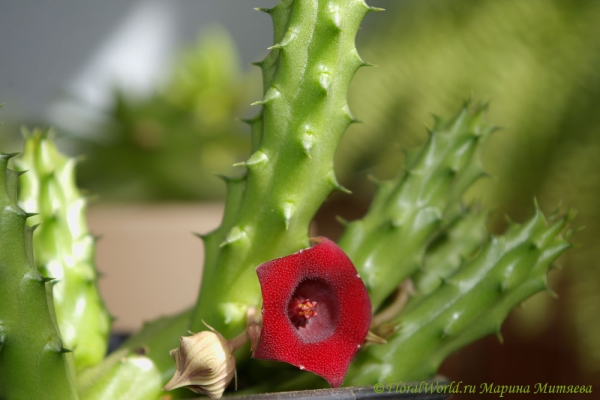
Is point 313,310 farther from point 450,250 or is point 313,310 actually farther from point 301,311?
point 450,250

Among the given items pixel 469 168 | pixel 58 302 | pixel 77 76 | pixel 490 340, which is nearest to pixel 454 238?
pixel 469 168

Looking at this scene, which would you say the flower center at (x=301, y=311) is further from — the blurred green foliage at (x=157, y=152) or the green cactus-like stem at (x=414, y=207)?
the blurred green foliage at (x=157, y=152)

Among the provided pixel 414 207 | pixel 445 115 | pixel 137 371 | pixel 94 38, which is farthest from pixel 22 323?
pixel 94 38

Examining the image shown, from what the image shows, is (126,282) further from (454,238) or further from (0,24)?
(0,24)

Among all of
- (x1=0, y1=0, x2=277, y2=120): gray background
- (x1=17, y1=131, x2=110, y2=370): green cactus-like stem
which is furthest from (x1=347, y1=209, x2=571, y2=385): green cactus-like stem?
(x1=0, y1=0, x2=277, y2=120): gray background

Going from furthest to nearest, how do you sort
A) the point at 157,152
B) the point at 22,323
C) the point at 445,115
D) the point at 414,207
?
1. the point at 157,152
2. the point at 445,115
3. the point at 414,207
4. the point at 22,323

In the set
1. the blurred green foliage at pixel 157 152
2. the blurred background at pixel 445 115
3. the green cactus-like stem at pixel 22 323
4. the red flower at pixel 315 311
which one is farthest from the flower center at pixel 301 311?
the blurred green foliage at pixel 157 152
